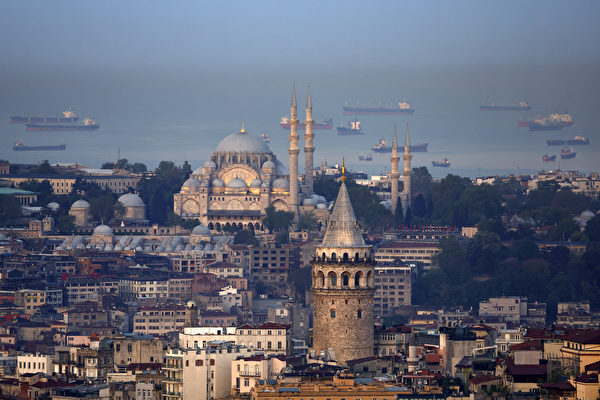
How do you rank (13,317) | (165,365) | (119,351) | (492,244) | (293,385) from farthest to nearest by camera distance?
(492,244) → (13,317) → (119,351) → (165,365) → (293,385)

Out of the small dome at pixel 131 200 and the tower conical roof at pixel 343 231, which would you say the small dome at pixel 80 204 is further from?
the tower conical roof at pixel 343 231

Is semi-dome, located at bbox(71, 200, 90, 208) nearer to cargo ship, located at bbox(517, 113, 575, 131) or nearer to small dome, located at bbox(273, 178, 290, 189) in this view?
small dome, located at bbox(273, 178, 290, 189)

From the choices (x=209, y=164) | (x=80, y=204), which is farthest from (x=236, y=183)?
(x=80, y=204)

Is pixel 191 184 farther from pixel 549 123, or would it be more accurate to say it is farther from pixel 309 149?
pixel 549 123

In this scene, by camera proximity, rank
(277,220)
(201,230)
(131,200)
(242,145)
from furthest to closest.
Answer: (242,145) → (131,200) → (277,220) → (201,230)

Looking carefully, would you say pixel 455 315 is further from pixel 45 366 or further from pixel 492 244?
pixel 45 366

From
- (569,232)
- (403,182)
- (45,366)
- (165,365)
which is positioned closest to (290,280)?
(569,232)

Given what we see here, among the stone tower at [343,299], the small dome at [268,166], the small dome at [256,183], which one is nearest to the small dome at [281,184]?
the small dome at [256,183]
